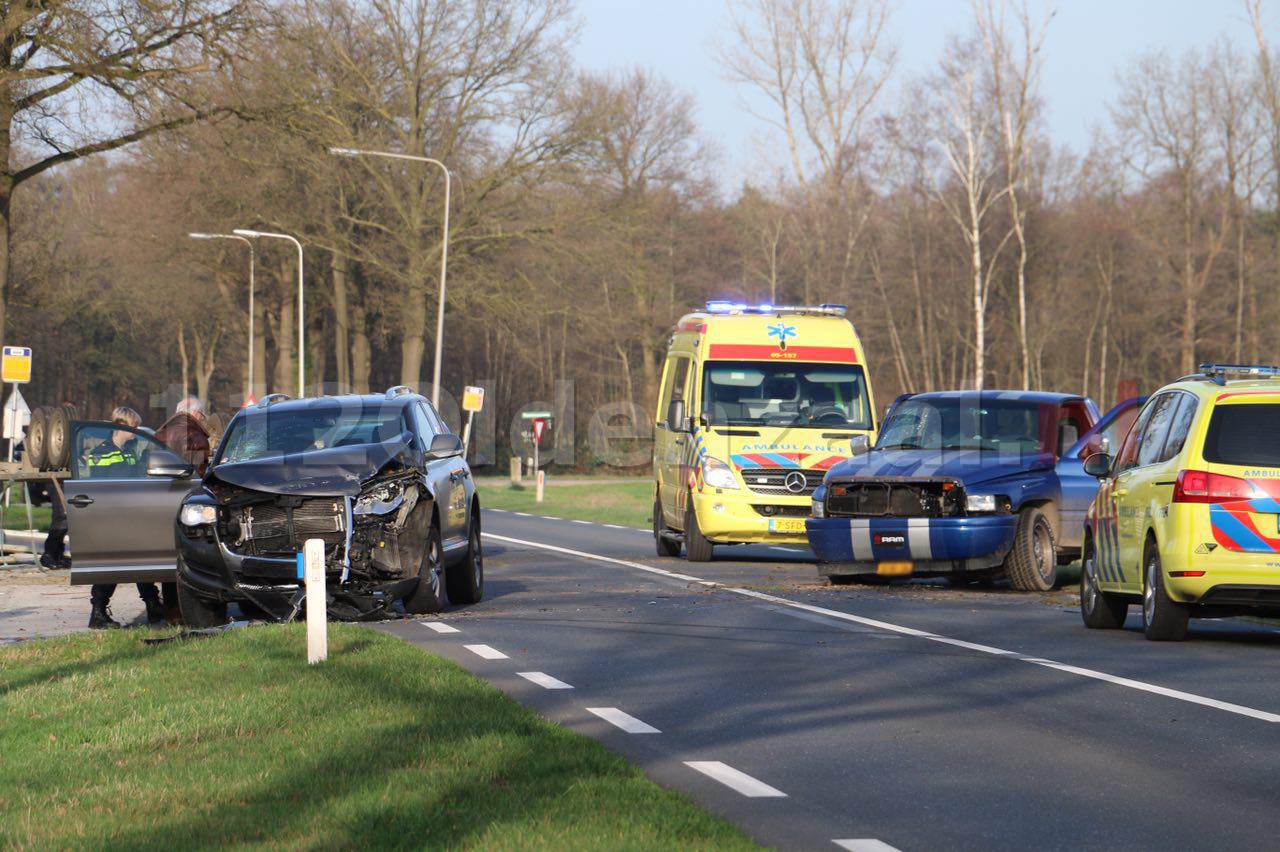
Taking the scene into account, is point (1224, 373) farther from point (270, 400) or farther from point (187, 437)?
point (187, 437)

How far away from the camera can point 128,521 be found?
13.1 metres

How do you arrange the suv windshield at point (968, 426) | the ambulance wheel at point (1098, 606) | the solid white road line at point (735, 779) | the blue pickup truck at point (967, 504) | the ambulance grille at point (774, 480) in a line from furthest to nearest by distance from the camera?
the ambulance grille at point (774, 480), the suv windshield at point (968, 426), the blue pickup truck at point (967, 504), the ambulance wheel at point (1098, 606), the solid white road line at point (735, 779)

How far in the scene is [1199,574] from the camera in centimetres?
1111

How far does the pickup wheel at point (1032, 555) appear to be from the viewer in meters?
15.9

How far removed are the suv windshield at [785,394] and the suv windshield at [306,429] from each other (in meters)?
5.99

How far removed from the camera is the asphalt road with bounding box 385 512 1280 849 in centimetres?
621

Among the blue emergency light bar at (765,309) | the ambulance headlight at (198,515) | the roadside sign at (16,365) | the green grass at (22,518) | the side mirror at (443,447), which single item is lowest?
the green grass at (22,518)

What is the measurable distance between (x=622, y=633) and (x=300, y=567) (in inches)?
89.8

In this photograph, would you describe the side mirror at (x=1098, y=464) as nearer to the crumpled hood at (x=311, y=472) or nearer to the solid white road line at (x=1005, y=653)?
the solid white road line at (x=1005, y=653)

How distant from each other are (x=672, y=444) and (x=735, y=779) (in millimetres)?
13742

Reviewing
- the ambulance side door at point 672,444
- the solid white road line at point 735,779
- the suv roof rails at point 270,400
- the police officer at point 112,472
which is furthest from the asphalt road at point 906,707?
the ambulance side door at point 672,444

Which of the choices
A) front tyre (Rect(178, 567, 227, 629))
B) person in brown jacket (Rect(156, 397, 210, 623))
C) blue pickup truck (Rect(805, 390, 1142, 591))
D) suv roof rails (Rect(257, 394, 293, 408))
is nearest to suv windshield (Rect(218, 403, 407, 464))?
suv roof rails (Rect(257, 394, 293, 408))

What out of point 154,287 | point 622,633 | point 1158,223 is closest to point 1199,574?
point 622,633

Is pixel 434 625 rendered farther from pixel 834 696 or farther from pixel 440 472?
pixel 834 696
